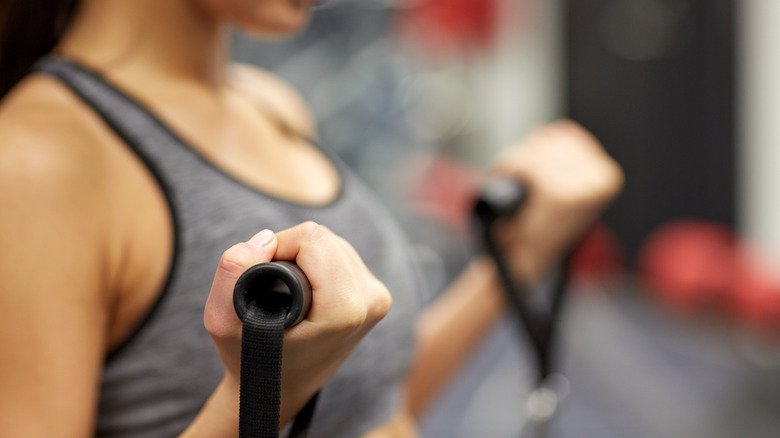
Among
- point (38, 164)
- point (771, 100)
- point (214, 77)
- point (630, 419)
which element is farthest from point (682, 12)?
point (38, 164)

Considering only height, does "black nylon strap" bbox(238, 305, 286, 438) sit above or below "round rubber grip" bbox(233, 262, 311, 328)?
below

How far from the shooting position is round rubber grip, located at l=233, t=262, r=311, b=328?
389 mm

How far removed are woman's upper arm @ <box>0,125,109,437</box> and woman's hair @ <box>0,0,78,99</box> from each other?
150mm

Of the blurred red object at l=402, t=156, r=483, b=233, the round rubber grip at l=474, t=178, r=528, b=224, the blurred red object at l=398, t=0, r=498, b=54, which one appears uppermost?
the round rubber grip at l=474, t=178, r=528, b=224

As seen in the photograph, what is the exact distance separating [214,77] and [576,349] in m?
2.30

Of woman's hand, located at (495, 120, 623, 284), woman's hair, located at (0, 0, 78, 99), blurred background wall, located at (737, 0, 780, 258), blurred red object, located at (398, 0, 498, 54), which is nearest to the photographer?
woman's hair, located at (0, 0, 78, 99)

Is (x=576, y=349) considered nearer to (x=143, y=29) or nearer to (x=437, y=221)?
(x=437, y=221)

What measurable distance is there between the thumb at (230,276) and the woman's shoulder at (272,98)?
41cm

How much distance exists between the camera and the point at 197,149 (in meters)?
0.58

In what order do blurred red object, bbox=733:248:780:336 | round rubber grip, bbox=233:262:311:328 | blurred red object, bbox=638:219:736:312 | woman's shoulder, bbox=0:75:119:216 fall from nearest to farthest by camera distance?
1. round rubber grip, bbox=233:262:311:328
2. woman's shoulder, bbox=0:75:119:216
3. blurred red object, bbox=733:248:780:336
4. blurred red object, bbox=638:219:736:312

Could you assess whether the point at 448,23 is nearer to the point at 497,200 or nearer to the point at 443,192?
the point at 443,192

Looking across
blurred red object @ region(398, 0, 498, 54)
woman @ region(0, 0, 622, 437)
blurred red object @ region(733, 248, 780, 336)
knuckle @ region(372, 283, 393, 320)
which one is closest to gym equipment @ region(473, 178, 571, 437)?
woman @ region(0, 0, 622, 437)

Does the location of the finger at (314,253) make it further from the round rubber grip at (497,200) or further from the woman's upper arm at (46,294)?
the round rubber grip at (497,200)

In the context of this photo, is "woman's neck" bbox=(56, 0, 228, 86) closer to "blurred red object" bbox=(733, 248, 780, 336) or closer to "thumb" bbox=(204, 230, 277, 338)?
"thumb" bbox=(204, 230, 277, 338)
